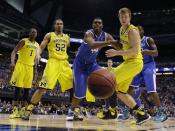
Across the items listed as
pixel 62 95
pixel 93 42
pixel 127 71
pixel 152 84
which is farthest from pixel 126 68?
pixel 62 95

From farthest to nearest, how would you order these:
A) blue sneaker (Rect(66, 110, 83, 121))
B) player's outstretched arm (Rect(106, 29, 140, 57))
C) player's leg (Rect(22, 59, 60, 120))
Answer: blue sneaker (Rect(66, 110, 83, 121)) < player's leg (Rect(22, 59, 60, 120)) < player's outstretched arm (Rect(106, 29, 140, 57))

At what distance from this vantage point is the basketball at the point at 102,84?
4.14 metres

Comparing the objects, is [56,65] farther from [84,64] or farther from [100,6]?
[100,6]

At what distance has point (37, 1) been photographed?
32406 mm

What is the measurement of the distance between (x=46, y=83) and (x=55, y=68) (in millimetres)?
368

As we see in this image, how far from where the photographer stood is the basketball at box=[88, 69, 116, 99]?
4.14 m

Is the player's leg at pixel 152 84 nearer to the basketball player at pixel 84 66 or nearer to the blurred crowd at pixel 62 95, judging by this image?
the basketball player at pixel 84 66

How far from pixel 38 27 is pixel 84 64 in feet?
85.0

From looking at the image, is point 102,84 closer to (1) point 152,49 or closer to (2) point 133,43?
(2) point 133,43

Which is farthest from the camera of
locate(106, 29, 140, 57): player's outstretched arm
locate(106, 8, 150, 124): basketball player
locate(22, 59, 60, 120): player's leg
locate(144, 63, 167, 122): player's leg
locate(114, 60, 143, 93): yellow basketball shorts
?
locate(144, 63, 167, 122): player's leg

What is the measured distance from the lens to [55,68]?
600 cm

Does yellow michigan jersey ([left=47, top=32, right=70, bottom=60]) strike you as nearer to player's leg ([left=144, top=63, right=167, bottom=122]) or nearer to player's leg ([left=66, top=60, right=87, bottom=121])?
player's leg ([left=66, top=60, right=87, bottom=121])

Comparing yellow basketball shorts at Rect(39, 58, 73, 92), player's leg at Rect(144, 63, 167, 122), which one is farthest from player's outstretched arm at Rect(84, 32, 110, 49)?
player's leg at Rect(144, 63, 167, 122)

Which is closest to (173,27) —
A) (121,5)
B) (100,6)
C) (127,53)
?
(121,5)
